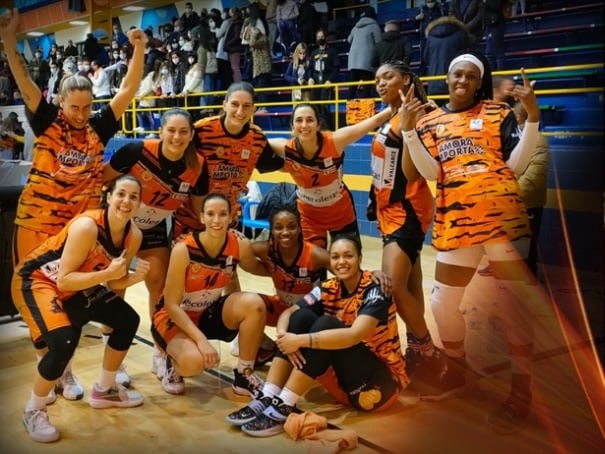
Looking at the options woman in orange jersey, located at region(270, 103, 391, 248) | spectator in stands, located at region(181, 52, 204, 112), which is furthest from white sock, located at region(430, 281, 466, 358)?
spectator in stands, located at region(181, 52, 204, 112)

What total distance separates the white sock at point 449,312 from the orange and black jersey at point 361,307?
158 mm

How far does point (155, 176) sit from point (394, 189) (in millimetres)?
926

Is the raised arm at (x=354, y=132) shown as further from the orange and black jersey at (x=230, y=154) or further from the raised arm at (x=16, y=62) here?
the raised arm at (x=16, y=62)

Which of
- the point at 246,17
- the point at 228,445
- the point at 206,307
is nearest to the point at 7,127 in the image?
the point at 206,307

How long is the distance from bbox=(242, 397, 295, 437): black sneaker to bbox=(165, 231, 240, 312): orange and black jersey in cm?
50

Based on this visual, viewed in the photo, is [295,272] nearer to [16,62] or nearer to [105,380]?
[105,380]

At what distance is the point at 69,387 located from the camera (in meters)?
2.41

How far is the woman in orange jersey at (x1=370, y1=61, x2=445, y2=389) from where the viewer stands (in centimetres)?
229

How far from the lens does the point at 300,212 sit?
9.05 ft

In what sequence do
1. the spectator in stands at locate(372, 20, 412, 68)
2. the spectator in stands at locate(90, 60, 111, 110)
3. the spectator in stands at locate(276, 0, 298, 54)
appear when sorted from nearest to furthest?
the spectator in stands at locate(90, 60, 111, 110)
the spectator in stands at locate(372, 20, 412, 68)
the spectator in stands at locate(276, 0, 298, 54)

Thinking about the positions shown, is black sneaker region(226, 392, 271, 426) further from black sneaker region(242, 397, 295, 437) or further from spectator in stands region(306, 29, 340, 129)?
spectator in stands region(306, 29, 340, 129)

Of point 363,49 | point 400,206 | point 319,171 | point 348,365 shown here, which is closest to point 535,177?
point 400,206

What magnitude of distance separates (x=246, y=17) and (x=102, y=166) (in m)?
3.42

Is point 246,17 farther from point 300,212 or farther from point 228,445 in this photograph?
point 228,445
